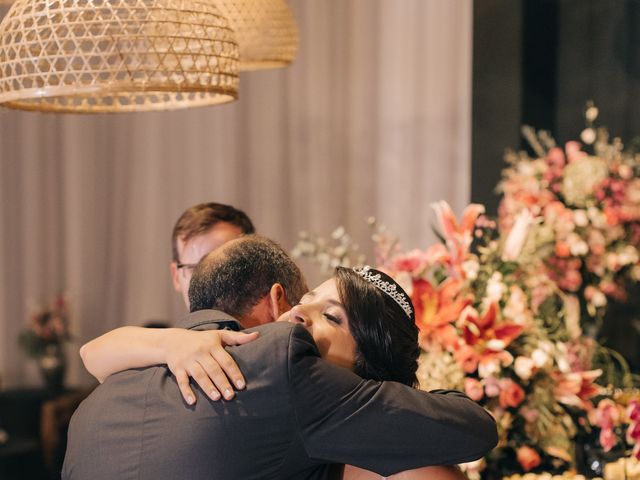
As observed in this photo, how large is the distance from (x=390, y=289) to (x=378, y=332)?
A: 0.09 m

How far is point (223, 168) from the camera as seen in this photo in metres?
4.54

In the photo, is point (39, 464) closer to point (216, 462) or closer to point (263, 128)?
point (263, 128)

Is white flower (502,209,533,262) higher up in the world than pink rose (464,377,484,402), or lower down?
higher up

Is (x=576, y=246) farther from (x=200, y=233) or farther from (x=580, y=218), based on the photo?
(x=200, y=233)

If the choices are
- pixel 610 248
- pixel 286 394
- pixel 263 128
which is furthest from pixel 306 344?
pixel 263 128

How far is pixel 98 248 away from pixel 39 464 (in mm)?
1042

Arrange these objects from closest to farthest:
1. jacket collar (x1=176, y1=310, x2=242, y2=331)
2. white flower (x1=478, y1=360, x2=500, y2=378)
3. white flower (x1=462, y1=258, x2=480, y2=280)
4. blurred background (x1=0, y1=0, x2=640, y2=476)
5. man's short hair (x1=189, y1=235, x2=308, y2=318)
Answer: jacket collar (x1=176, y1=310, x2=242, y2=331) < man's short hair (x1=189, y1=235, x2=308, y2=318) < white flower (x1=478, y1=360, x2=500, y2=378) < white flower (x1=462, y1=258, x2=480, y2=280) < blurred background (x1=0, y1=0, x2=640, y2=476)

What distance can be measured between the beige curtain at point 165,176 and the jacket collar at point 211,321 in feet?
8.82

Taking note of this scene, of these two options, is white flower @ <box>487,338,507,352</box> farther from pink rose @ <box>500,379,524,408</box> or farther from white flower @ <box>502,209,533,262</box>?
white flower @ <box>502,209,533,262</box>

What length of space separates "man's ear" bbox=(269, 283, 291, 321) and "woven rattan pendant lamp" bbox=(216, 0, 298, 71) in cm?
76

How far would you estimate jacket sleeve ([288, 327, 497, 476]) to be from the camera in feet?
4.51

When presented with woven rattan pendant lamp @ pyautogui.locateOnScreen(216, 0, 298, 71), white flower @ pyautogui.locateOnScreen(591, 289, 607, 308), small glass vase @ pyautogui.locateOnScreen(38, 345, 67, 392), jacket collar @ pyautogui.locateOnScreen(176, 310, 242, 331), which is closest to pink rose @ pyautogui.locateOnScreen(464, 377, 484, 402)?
jacket collar @ pyautogui.locateOnScreen(176, 310, 242, 331)

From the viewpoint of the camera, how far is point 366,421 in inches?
54.6

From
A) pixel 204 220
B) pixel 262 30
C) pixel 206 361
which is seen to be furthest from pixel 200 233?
pixel 206 361
